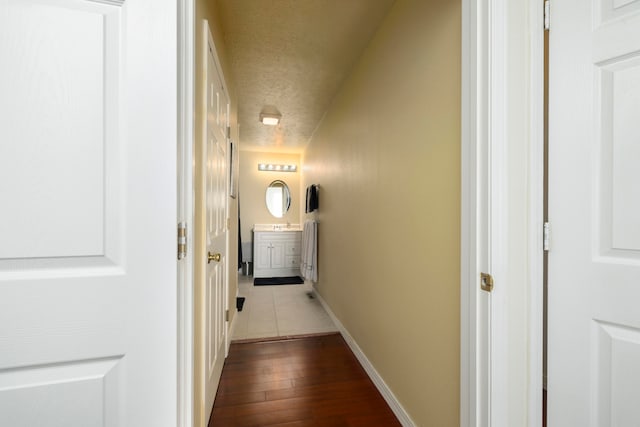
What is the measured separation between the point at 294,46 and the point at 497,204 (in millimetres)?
1840

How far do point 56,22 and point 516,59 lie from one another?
4.07 feet

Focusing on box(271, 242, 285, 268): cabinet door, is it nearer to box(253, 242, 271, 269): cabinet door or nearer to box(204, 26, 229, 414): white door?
box(253, 242, 271, 269): cabinet door

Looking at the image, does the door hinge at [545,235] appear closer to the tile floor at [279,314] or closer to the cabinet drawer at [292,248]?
the tile floor at [279,314]

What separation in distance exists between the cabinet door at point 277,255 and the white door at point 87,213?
4147 millimetres

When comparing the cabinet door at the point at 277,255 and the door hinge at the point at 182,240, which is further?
the cabinet door at the point at 277,255

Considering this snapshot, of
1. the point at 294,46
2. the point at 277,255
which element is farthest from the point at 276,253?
the point at 294,46

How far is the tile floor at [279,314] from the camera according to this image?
2.55 meters

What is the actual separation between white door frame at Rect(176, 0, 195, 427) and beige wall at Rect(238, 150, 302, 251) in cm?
463

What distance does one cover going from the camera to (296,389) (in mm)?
1733

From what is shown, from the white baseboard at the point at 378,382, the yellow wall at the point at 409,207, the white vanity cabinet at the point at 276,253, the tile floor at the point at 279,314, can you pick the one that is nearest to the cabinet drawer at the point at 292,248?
the white vanity cabinet at the point at 276,253

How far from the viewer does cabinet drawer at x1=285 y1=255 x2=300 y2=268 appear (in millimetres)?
4816

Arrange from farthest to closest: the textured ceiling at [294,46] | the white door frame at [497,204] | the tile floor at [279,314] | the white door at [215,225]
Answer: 1. the tile floor at [279,314]
2. the textured ceiling at [294,46]
3. the white door at [215,225]
4. the white door frame at [497,204]

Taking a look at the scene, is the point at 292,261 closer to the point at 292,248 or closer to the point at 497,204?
the point at 292,248

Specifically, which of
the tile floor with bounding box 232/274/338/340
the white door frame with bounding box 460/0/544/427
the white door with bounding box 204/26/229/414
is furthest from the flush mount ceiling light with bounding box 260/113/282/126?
the white door frame with bounding box 460/0/544/427
